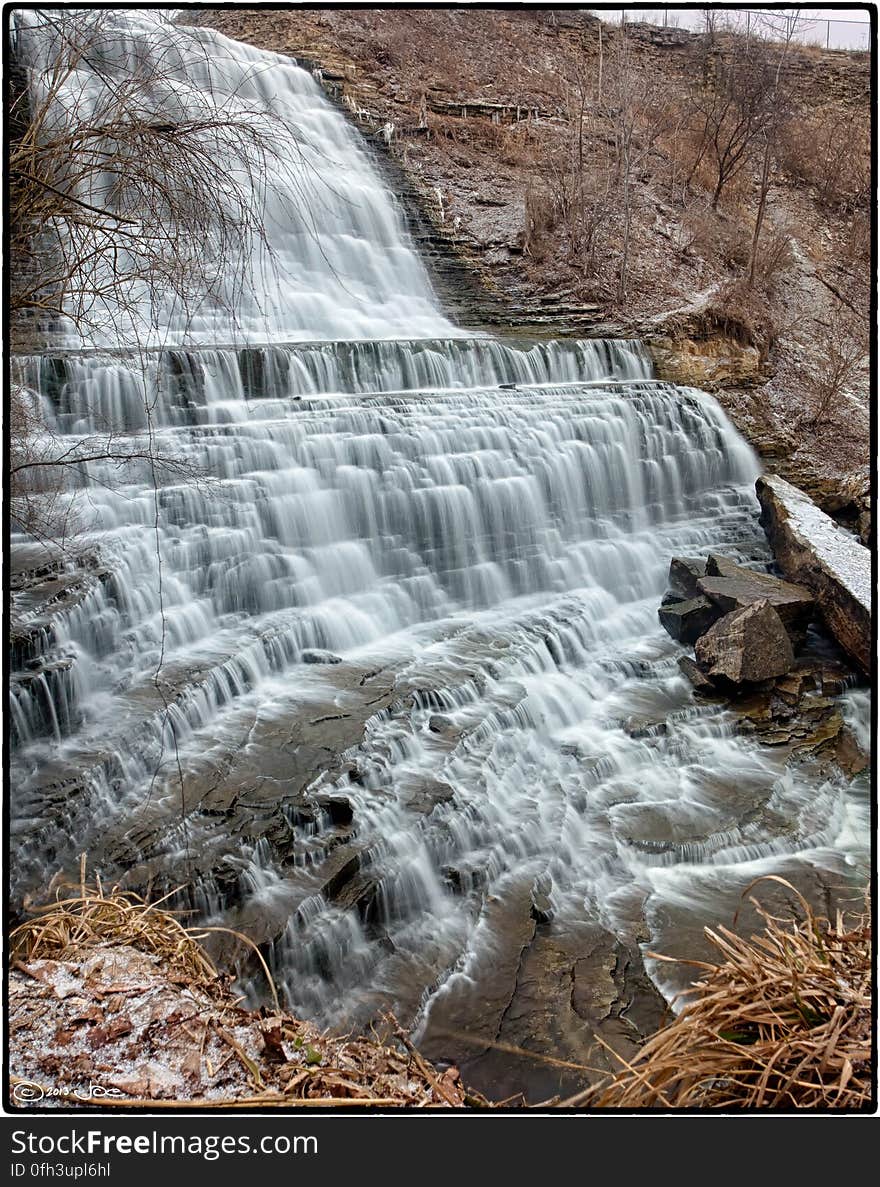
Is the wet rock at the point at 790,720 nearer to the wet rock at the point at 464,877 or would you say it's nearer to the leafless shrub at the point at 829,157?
the wet rock at the point at 464,877

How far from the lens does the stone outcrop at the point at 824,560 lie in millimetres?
7820

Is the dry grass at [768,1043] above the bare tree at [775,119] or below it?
below

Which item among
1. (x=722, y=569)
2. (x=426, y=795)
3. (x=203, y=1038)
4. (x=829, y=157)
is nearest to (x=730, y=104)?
(x=829, y=157)

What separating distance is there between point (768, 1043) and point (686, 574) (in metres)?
7.43

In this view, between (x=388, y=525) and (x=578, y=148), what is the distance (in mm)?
11512

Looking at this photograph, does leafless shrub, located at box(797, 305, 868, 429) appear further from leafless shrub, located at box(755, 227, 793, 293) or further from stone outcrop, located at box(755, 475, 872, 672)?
stone outcrop, located at box(755, 475, 872, 672)

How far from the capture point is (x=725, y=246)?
17188 millimetres

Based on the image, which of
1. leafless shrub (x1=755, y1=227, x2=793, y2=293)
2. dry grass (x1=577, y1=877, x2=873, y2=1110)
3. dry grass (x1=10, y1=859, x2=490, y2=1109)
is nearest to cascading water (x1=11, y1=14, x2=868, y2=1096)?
dry grass (x1=10, y1=859, x2=490, y2=1109)

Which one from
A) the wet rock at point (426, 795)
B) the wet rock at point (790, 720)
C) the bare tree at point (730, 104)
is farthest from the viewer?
the bare tree at point (730, 104)

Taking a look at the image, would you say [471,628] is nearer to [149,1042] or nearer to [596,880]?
[596,880]

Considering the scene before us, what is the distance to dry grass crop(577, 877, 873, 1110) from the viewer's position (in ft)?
5.20

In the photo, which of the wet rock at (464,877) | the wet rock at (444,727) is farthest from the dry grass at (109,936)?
the wet rock at (444,727)

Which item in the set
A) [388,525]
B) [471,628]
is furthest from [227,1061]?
→ [388,525]

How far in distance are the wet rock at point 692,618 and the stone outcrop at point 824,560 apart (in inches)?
44.8
